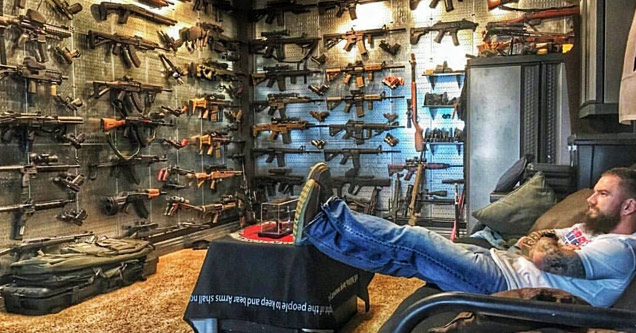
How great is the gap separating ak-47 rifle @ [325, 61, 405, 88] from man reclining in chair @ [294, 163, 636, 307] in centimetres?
479

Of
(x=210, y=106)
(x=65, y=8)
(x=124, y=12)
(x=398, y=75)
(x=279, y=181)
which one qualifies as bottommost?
(x=279, y=181)

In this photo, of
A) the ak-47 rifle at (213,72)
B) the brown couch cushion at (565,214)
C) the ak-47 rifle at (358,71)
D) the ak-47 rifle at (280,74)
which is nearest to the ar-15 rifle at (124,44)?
the ak-47 rifle at (213,72)

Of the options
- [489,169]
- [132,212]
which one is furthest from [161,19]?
[489,169]

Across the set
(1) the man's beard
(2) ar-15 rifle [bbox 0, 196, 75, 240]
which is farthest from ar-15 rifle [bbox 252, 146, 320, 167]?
(1) the man's beard

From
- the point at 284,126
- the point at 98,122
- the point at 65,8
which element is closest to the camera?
the point at 65,8

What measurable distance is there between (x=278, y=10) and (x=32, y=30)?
372 centimetres

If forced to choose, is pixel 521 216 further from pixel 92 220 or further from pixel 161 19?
pixel 161 19

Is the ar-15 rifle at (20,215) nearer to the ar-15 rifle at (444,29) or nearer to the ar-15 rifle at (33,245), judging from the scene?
the ar-15 rifle at (33,245)

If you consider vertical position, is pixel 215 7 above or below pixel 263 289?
above

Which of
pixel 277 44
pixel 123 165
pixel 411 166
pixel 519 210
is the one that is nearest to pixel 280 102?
pixel 277 44

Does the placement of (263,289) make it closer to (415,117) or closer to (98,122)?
(98,122)

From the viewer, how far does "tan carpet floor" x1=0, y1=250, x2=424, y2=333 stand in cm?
365

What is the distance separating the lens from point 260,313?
118 inches

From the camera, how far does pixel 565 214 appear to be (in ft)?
9.47
